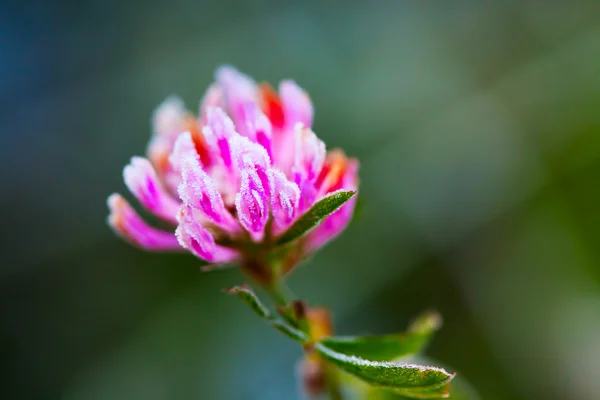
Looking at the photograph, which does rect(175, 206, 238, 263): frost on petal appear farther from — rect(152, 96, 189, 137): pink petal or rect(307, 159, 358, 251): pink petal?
rect(152, 96, 189, 137): pink petal

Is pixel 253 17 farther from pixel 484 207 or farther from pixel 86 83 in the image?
pixel 484 207

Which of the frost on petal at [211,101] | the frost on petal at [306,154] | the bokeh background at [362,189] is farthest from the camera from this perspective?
the bokeh background at [362,189]

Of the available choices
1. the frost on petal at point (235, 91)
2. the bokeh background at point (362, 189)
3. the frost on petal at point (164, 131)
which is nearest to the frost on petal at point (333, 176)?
the frost on petal at point (235, 91)

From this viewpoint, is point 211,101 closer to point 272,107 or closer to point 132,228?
point 272,107

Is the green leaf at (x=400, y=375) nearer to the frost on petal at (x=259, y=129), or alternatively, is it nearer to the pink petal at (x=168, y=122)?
the frost on petal at (x=259, y=129)

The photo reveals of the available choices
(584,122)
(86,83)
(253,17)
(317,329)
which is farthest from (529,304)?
(86,83)

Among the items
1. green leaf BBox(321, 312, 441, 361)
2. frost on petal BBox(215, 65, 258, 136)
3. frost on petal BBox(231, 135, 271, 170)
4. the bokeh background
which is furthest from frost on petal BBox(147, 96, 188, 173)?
the bokeh background

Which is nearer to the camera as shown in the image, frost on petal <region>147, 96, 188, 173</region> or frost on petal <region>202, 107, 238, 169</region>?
frost on petal <region>202, 107, 238, 169</region>
